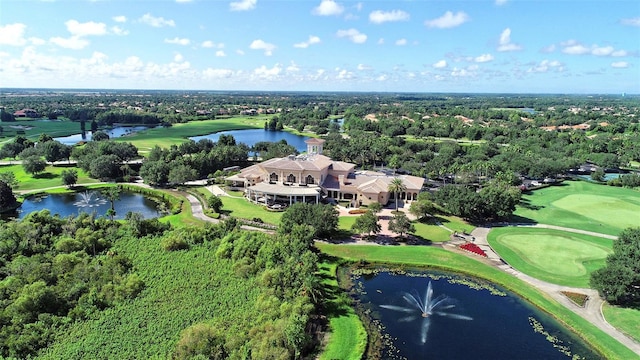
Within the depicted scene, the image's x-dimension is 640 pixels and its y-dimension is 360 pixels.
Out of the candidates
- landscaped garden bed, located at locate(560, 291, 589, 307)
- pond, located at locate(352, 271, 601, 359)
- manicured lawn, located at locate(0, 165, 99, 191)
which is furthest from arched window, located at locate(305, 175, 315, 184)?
manicured lawn, located at locate(0, 165, 99, 191)

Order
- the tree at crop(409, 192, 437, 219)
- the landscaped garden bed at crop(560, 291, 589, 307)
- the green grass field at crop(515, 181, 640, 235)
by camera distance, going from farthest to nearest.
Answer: the green grass field at crop(515, 181, 640, 235) → the tree at crop(409, 192, 437, 219) → the landscaped garden bed at crop(560, 291, 589, 307)

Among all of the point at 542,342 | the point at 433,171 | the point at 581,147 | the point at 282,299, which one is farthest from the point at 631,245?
the point at 581,147

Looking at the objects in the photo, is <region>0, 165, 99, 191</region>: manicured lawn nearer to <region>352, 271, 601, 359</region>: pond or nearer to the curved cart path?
<region>352, 271, 601, 359</region>: pond

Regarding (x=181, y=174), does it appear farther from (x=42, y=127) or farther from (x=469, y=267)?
(x=42, y=127)

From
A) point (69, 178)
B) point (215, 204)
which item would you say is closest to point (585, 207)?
point (215, 204)

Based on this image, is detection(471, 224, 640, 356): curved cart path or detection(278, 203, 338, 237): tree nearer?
detection(471, 224, 640, 356): curved cart path

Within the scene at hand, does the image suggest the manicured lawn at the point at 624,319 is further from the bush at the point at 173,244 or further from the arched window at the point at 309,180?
the arched window at the point at 309,180
